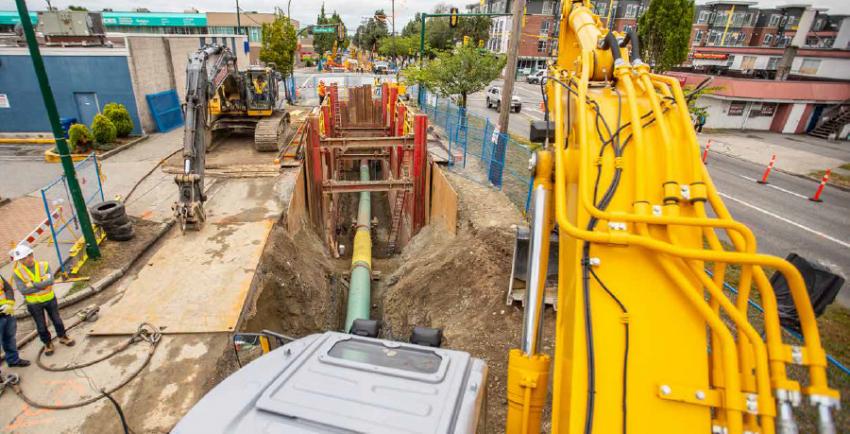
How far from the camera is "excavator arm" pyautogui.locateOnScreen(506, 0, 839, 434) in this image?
1.99 meters

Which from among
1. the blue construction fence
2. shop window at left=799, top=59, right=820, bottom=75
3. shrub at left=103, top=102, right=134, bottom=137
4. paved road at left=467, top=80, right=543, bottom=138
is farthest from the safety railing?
shop window at left=799, top=59, right=820, bottom=75

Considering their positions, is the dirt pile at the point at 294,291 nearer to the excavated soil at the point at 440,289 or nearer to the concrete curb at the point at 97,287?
the excavated soil at the point at 440,289

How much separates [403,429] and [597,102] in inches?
91.3

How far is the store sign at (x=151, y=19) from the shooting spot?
5900 cm

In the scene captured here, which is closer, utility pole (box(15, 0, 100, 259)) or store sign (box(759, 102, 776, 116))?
utility pole (box(15, 0, 100, 259))

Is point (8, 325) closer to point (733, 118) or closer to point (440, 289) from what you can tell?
point (440, 289)

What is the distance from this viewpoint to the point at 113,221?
8.94 meters

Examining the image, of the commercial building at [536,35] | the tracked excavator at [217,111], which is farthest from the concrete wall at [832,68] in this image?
the tracked excavator at [217,111]

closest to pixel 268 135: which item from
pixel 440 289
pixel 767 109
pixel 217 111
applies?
pixel 217 111

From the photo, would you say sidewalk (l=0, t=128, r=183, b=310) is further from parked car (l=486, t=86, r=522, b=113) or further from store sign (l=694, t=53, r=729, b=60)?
store sign (l=694, t=53, r=729, b=60)

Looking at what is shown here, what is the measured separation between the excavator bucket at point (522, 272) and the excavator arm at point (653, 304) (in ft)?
10.5

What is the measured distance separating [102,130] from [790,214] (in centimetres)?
2338

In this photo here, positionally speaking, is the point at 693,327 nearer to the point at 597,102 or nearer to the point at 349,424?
the point at 597,102

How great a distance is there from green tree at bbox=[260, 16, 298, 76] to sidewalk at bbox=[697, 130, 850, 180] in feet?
84.6
